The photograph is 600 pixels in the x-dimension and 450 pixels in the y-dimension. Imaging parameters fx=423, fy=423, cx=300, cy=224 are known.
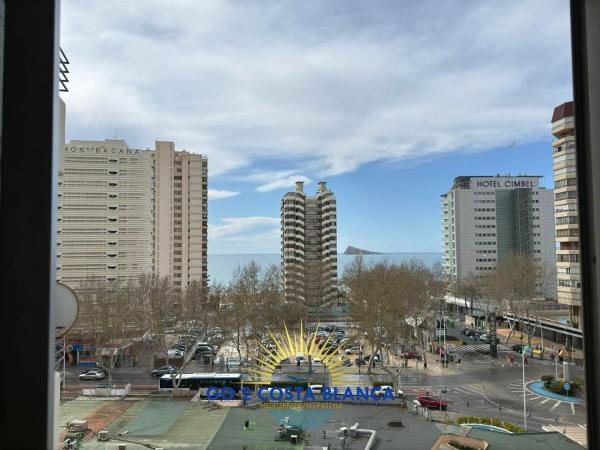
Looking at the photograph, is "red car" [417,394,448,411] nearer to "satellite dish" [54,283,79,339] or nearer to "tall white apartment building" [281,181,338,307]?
"tall white apartment building" [281,181,338,307]

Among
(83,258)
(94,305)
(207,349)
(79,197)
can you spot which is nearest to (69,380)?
(94,305)

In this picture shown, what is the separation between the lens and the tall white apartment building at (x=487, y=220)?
11742 millimetres

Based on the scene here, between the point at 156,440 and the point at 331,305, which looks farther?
the point at 331,305

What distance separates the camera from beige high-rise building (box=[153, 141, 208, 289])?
9.56m

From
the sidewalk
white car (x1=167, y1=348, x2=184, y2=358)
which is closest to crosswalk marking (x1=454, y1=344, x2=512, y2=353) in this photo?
the sidewalk

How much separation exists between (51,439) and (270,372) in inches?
232

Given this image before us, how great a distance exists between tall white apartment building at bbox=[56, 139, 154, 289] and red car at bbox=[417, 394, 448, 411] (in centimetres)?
480

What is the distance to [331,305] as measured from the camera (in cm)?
988

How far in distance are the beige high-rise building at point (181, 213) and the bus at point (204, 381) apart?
3327 millimetres

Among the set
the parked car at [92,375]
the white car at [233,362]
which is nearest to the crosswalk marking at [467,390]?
the white car at [233,362]

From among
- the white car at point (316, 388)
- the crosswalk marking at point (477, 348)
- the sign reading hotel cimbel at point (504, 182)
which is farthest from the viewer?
the sign reading hotel cimbel at point (504, 182)

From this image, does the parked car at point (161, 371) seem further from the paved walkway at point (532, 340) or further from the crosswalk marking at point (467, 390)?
the paved walkway at point (532, 340)

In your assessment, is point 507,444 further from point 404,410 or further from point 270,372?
point 270,372

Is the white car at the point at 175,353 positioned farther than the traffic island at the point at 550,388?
Yes
